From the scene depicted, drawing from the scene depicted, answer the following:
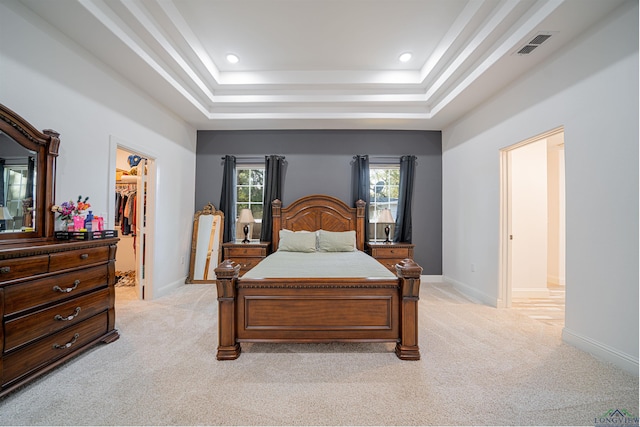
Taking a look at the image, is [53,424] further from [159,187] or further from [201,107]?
[201,107]

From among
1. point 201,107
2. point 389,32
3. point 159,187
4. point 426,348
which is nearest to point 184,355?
point 426,348

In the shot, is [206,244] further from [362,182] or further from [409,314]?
[409,314]

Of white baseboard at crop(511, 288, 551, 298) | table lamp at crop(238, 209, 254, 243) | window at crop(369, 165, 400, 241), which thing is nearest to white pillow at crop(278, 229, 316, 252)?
table lamp at crop(238, 209, 254, 243)

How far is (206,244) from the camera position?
4.60 meters

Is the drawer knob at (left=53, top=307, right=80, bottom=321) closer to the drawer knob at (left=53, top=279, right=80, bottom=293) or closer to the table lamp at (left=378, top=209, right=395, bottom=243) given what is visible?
the drawer knob at (left=53, top=279, right=80, bottom=293)

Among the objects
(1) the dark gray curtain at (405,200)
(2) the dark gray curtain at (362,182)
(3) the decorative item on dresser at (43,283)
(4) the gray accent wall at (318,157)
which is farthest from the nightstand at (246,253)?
(1) the dark gray curtain at (405,200)

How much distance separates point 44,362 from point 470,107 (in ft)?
17.1

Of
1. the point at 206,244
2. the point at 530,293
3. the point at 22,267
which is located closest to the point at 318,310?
the point at 22,267

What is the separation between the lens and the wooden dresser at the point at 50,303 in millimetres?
1668

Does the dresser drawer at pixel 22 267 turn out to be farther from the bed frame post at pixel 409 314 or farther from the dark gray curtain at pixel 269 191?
the dark gray curtain at pixel 269 191

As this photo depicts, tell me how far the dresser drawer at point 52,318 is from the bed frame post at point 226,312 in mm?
1078

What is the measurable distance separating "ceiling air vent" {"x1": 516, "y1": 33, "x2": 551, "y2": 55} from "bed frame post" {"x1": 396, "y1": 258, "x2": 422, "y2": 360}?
230 centimetres

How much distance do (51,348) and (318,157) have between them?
3.96m

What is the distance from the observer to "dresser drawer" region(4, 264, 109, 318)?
1.69 m
